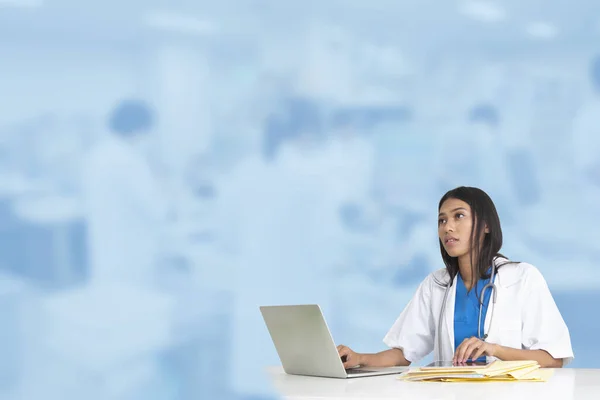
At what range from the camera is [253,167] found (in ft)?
17.3

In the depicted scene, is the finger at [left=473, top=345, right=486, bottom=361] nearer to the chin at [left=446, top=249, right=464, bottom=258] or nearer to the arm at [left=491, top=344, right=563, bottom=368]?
Answer: the arm at [left=491, top=344, right=563, bottom=368]

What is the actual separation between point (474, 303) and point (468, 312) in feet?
0.10

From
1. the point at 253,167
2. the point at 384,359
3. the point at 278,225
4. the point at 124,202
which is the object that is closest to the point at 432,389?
the point at 384,359

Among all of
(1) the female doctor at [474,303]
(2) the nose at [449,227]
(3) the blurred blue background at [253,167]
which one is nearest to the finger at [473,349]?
(1) the female doctor at [474,303]

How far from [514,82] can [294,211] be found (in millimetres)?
1431

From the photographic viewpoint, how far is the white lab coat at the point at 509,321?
243 centimetres

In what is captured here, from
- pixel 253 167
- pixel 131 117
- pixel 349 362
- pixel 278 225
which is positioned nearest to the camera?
pixel 349 362

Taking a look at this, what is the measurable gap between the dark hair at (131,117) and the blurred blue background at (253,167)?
14 mm

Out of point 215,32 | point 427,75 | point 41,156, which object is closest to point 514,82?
point 427,75

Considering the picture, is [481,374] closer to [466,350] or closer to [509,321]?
[466,350]

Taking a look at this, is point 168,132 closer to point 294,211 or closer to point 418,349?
point 294,211

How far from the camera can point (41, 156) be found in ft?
19.7

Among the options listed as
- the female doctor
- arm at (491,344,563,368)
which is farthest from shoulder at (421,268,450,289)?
arm at (491,344,563,368)

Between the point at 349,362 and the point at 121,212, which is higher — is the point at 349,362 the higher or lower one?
the lower one
